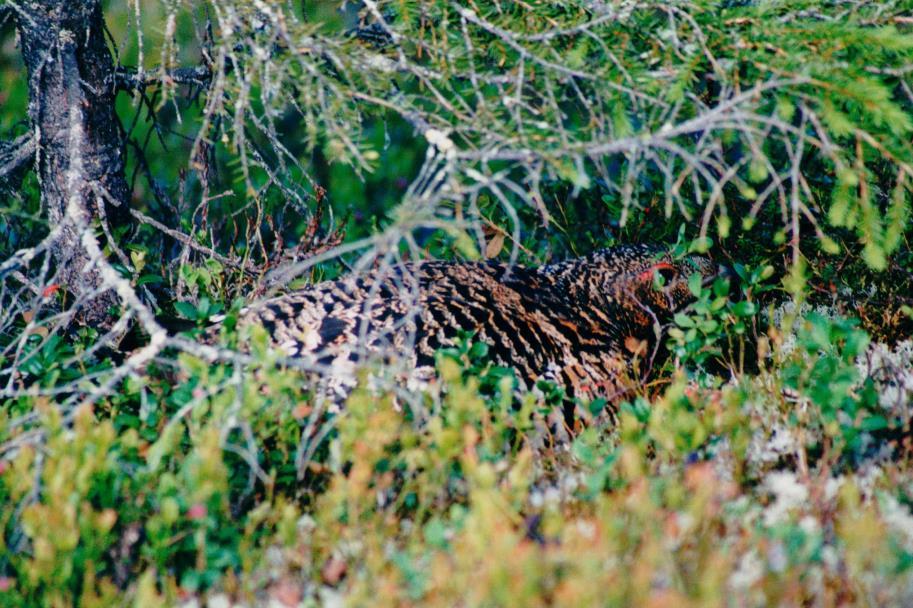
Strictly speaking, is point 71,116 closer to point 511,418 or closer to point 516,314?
point 516,314

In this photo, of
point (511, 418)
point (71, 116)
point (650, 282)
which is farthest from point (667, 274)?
point (71, 116)

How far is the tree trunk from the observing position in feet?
15.2

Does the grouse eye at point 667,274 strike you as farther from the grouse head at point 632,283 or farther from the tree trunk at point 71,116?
the tree trunk at point 71,116

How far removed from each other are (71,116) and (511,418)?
9.58 ft

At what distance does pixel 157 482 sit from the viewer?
327 cm

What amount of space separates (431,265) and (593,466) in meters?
1.91

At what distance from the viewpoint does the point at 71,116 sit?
4.77 m

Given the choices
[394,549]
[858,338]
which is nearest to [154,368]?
[394,549]

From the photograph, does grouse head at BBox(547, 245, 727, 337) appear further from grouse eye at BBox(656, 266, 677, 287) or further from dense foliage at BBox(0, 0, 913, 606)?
dense foliage at BBox(0, 0, 913, 606)

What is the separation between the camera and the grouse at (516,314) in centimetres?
416

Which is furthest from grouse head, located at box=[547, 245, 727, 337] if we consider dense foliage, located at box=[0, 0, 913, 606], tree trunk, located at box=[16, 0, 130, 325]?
tree trunk, located at box=[16, 0, 130, 325]

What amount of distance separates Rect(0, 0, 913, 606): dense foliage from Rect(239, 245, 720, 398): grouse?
0.21 meters

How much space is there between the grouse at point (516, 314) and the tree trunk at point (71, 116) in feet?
4.07

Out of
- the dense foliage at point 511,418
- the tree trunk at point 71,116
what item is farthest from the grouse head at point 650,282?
the tree trunk at point 71,116
